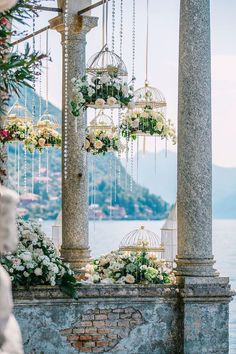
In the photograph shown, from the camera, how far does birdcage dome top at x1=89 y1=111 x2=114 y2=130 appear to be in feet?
45.8

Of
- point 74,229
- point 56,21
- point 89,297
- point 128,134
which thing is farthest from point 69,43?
point 89,297

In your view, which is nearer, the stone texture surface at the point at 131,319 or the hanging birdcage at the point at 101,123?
the stone texture surface at the point at 131,319

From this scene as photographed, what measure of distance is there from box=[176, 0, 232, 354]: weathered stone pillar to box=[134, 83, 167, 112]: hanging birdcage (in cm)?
182

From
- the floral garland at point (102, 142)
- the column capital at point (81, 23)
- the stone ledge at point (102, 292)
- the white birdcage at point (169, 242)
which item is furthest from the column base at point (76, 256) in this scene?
the white birdcage at point (169, 242)

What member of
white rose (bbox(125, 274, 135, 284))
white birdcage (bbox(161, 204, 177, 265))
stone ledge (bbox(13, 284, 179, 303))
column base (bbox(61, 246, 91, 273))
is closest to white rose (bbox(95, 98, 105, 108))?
white rose (bbox(125, 274, 135, 284))

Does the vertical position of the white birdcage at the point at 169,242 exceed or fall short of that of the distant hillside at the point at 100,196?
it falls short

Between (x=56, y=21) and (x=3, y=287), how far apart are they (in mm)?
10332

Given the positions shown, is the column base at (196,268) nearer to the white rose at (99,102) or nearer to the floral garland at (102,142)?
the white rose at (99,102)

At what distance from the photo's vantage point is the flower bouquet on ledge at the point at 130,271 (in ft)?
37.8

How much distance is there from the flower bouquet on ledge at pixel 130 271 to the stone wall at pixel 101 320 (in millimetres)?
307

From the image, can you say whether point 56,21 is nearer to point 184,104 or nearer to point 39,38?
point 39,38

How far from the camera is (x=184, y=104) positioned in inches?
446

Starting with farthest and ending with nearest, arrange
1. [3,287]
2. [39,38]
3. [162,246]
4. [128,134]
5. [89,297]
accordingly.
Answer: [162,246], [39,38], [128,134], [89,297], [3,287]

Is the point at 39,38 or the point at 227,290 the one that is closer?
the point at 227,290
